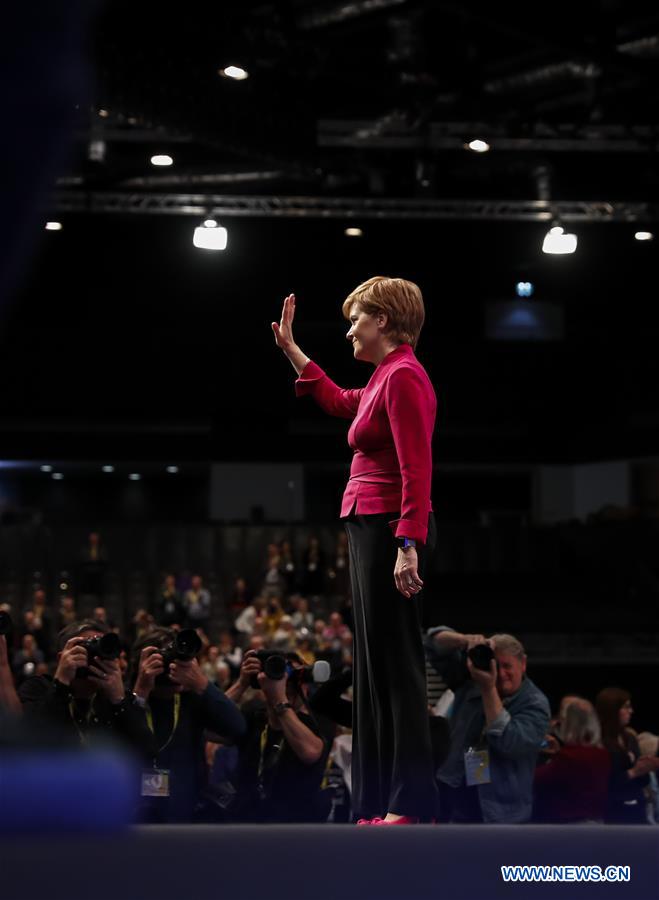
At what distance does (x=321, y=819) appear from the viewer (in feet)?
10.1

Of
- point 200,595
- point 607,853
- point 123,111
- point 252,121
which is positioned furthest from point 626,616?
point 607,853

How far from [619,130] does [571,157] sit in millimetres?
1614

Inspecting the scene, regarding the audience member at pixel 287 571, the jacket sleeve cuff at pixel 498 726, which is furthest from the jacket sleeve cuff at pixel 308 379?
the audience member at pixel 287 571

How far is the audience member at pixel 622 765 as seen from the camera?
429 cm

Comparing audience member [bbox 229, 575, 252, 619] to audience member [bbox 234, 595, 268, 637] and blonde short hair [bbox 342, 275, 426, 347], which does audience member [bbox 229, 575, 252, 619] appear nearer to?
audience member [bbox 234, 595, 268, 637]

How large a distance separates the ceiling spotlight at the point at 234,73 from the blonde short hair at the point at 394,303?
6.95 metres

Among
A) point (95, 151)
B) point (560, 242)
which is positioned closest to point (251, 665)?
point (560, 242)

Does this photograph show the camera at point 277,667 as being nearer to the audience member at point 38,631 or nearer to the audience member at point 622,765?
the audience member at point 622,765

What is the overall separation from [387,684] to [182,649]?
696 mm

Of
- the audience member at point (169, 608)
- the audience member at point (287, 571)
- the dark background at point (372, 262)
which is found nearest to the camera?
the dark background at point (372, 262)

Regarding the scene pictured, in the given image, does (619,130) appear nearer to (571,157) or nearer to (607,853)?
(571,157)

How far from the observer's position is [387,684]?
2.43m

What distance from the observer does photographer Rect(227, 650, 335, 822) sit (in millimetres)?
3010

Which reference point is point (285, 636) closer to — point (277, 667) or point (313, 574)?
point (313, 574)
